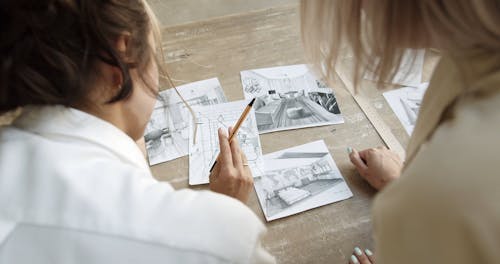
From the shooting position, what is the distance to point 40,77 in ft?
1.59

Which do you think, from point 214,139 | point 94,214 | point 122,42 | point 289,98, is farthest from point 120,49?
point 289,98

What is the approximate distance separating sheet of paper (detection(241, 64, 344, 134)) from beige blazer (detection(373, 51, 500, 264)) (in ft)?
1.37

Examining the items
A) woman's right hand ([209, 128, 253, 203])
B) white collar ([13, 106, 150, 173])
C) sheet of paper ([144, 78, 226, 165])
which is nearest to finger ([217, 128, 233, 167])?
woman's right hand ([209, 128, 253, 203])

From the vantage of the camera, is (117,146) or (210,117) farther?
(210,117)

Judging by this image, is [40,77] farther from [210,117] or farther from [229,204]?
[210,117]

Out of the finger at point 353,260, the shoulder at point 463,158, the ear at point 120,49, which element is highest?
the ear at point 120,49

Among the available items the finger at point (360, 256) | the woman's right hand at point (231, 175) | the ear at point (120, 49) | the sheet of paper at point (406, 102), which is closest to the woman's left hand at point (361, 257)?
the finger at point (360, 256)

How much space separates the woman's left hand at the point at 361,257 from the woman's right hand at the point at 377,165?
135 mm

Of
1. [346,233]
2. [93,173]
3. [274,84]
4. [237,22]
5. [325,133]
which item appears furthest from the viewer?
[237,22]

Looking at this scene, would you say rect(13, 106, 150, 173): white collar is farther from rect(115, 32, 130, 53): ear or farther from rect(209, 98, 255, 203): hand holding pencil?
rect(209, 98, 255, 203): hand holding pencil

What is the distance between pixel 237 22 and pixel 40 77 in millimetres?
761

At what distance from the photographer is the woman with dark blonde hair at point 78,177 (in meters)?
0.44

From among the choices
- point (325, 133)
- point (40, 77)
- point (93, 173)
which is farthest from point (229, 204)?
point (325, 133)

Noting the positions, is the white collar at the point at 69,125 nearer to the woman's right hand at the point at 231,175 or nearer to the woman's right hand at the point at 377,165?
the woman's right hand at the point at 231,175
